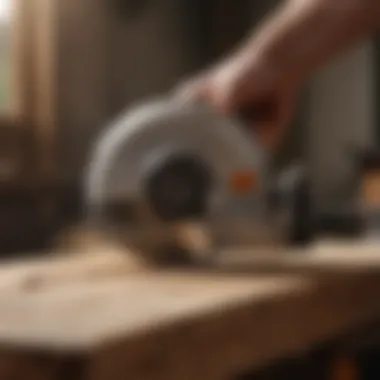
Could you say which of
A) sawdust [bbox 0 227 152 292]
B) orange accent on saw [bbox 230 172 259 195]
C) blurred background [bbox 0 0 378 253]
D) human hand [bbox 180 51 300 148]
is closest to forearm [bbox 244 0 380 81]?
human hand [bbox 180 51 300 148]

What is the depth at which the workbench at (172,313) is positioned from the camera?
49 centimetres

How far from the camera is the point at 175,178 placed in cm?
88

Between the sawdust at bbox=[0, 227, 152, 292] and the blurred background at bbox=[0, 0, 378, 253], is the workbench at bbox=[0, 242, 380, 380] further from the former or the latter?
the blurred background at bbox=[0, 0, 378, 253]

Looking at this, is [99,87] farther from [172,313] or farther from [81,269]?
[172,313]

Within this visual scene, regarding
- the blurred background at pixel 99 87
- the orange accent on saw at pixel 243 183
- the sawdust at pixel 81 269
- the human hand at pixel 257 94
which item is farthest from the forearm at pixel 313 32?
the blurred background at pixel 99 87

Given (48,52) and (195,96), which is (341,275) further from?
(48,52)

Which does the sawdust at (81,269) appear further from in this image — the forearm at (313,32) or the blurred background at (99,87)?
the blurred background at (99,87)

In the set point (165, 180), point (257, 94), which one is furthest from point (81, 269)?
point (257, 94)

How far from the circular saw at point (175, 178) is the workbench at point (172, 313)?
1.6 inches

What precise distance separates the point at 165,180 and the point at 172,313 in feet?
1.04

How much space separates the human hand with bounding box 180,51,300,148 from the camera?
0.95 metres

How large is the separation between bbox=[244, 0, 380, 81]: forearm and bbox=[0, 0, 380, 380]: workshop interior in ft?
0.28

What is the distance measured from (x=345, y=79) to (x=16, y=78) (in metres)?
0.79

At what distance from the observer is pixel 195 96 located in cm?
98
